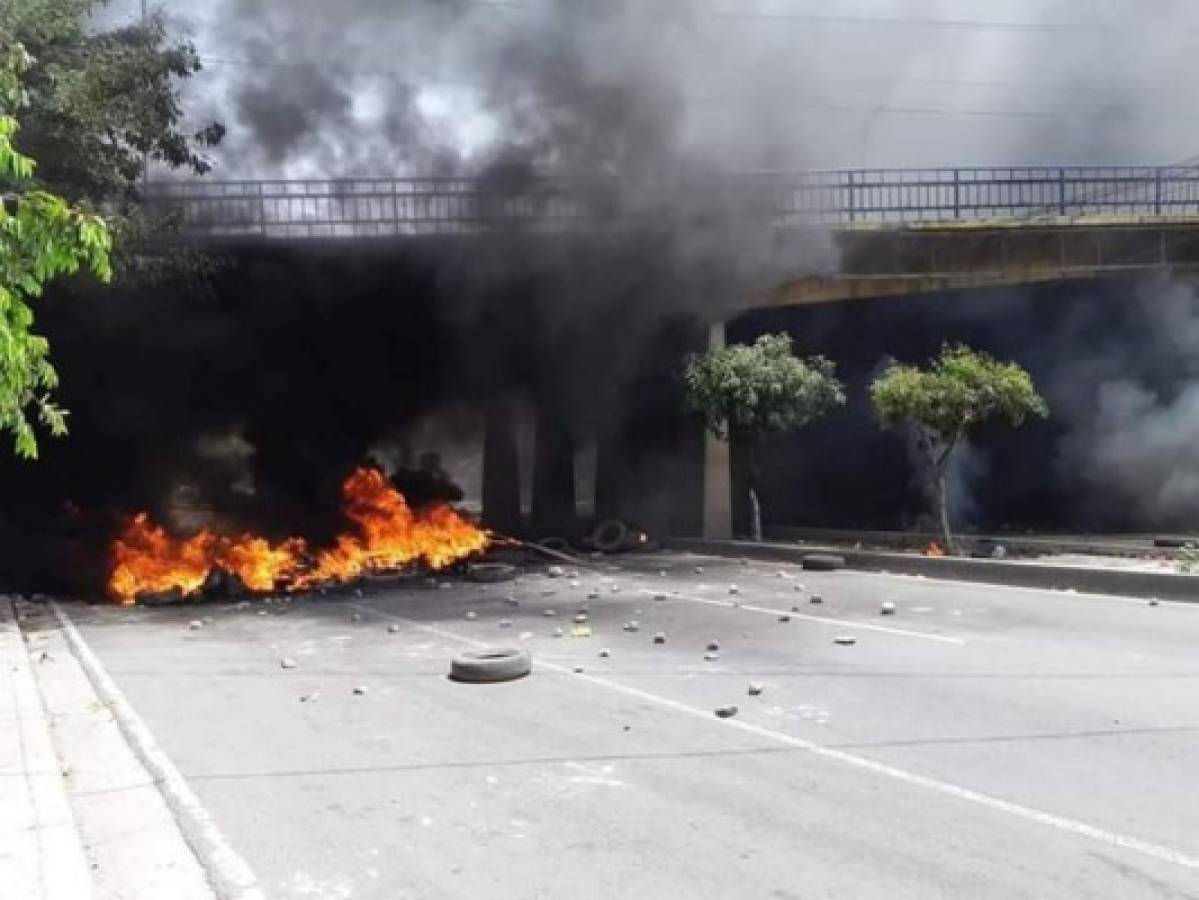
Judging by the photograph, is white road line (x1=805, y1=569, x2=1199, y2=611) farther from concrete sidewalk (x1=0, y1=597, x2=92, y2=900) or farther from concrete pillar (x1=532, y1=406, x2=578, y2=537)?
concrete sidewalk (x1=0, y1=597, x2=92, y2=900)

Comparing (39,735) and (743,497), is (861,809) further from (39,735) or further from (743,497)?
(743,497)

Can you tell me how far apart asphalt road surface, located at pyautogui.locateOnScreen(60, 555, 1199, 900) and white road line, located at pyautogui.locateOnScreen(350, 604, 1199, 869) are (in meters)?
0.02

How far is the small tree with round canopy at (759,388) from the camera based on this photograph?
17078 millimetres

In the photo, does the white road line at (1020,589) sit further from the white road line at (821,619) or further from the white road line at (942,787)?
the white road line at (942,787)

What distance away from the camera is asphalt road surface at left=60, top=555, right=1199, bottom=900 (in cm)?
377

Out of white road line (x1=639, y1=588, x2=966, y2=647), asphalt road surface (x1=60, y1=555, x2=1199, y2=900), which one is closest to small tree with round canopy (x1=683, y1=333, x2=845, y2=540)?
white road line (x1=639, y1=588, x2=966, y2=647)

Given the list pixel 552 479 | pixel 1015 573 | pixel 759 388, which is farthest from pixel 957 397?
pixel 552 479

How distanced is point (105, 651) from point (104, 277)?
712 cm

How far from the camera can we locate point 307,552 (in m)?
17.3

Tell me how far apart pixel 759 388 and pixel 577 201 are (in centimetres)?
411

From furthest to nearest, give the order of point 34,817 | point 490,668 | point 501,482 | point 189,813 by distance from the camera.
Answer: point 501,482 < point 490,668 < point 189,813 < point 34,817

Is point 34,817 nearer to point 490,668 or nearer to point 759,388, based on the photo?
point 490,668

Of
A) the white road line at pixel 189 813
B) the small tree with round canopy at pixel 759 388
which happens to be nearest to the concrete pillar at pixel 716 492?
the small tree with round canopy at pixel 759 388

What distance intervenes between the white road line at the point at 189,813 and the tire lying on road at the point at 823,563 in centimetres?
921
